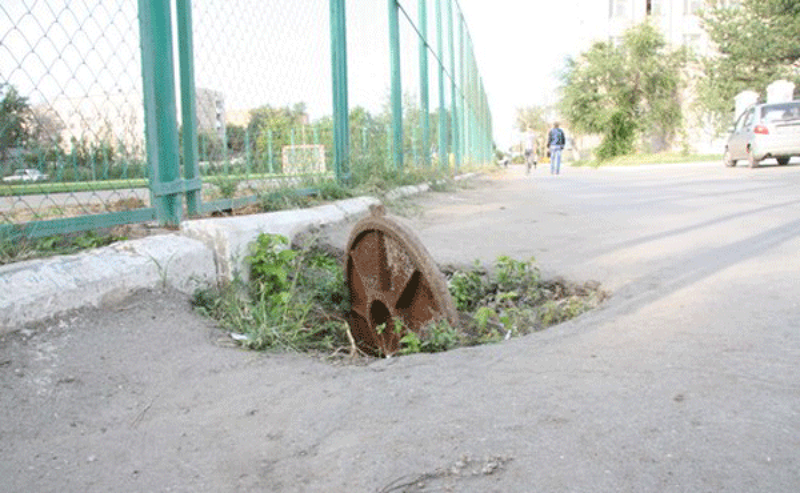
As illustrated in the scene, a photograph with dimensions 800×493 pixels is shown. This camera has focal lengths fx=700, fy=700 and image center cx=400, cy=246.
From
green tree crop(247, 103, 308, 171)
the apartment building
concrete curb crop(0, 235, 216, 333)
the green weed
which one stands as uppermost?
the apartment building

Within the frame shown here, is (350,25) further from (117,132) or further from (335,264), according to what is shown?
(117,132)

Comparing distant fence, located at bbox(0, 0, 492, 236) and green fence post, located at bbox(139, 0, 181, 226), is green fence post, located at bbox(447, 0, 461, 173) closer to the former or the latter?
distant fence, located at bbox(0, 0, 492, 236)

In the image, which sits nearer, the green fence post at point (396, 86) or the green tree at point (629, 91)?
the green fence post at point (396, 86)

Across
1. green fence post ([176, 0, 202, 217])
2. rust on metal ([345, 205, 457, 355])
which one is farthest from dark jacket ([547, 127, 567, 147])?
green fence post ([176, 0, 202, 217])

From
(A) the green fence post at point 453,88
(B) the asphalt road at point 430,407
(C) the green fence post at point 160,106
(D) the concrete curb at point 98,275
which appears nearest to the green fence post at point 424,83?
(A) the green fence post at point 453,88

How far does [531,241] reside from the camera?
4.84m

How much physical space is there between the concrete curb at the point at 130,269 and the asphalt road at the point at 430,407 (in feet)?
0.23

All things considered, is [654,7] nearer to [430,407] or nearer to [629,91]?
[629,91]

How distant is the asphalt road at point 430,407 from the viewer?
151 centimetres

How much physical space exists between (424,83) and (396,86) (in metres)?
2.44

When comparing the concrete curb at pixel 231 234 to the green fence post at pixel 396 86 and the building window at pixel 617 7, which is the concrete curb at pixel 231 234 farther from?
the building window at pixel 617 7

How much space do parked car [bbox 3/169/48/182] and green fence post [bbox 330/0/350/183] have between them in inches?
136

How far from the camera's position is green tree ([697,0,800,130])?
3228cm

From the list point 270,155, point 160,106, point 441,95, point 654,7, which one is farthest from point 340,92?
point 654,7
